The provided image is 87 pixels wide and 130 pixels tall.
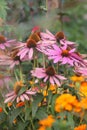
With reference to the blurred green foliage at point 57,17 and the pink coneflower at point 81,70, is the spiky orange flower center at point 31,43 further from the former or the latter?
the blurred green foliage at point 57,17

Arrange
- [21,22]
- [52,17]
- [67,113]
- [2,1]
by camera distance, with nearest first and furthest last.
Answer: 1. [67,113]
2. [2,1]
3. [52,17]
4. [21,22]

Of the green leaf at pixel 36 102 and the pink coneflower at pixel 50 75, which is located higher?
the pink coneflower at pixel 50 75

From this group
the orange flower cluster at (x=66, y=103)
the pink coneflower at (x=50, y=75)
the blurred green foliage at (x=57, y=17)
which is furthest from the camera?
the blurred green foliage at (x=57, y=17)

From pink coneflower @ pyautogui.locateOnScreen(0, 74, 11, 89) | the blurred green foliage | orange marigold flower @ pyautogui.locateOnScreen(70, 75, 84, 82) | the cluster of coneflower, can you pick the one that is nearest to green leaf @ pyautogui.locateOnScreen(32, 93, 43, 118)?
the cluster of coneflower

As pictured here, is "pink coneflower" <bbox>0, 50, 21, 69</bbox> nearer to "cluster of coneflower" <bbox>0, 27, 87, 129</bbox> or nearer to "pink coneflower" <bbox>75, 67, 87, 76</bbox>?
"cluster of coneflower" <bbox>0, 27, 87, 129</bbox>

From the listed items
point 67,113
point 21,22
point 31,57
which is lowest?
point 21,22

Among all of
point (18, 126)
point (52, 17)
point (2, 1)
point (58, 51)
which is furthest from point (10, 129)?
point (52, 17)

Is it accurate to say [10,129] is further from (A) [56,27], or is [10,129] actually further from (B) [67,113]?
(A) [56,27]

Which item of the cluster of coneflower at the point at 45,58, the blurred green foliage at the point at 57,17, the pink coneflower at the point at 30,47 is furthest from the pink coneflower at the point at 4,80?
the blurred green foliage at the point at 57,17

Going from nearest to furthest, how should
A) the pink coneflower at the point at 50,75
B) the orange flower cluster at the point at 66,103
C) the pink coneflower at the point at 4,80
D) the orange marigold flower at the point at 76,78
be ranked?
the orange flower cluster at the point at 66,103 → the pink coneflower at the point at 50,75 → the orange marigold flower at the point at 76,78 → the pink coneflower at the point at 4,80
